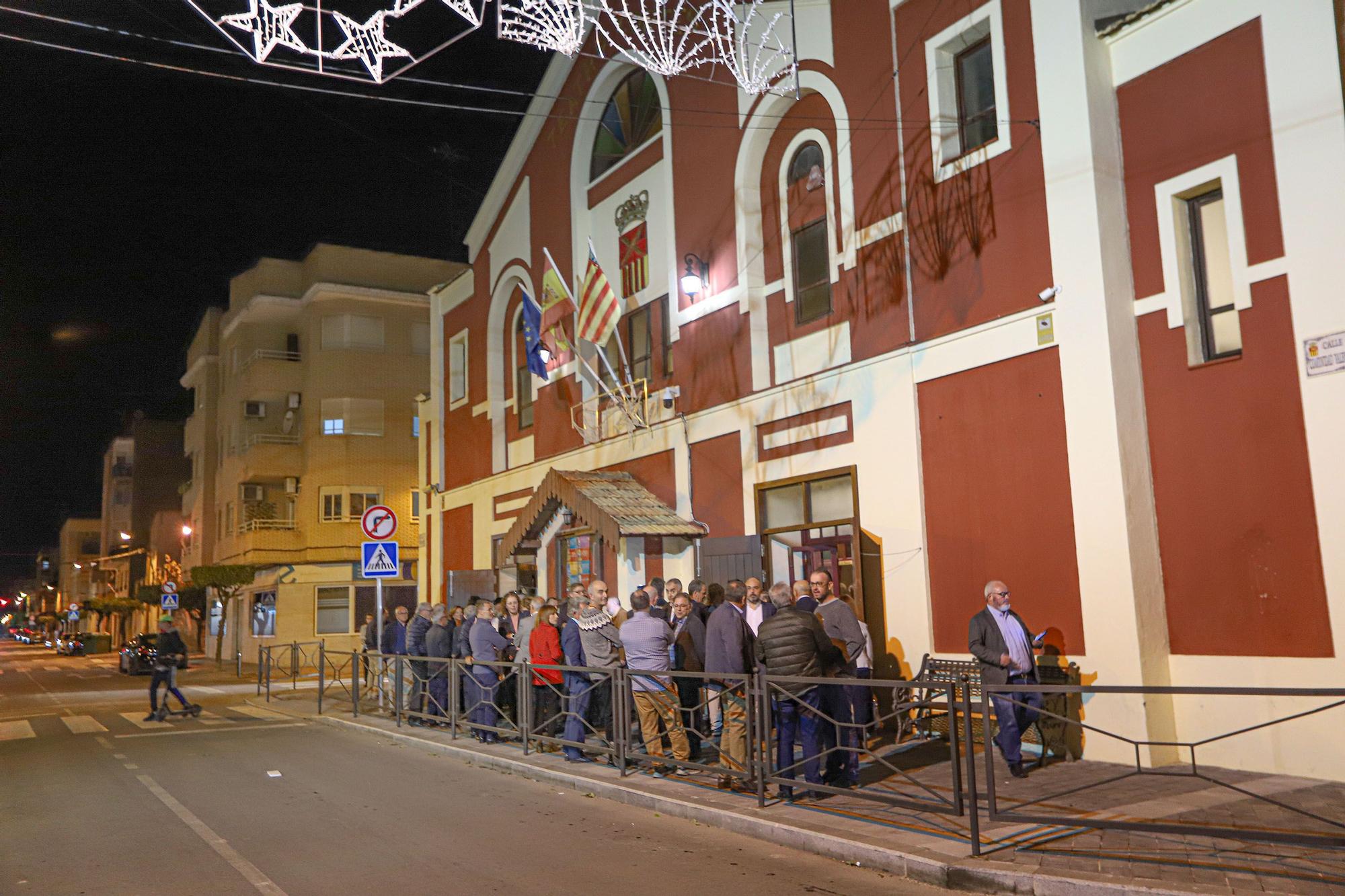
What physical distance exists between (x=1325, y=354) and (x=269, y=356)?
4020cm

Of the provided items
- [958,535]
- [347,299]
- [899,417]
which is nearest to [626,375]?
[899,417]

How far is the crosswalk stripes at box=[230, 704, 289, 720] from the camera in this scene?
18.6m

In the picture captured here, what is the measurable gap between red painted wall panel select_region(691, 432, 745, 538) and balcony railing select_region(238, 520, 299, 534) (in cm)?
2770

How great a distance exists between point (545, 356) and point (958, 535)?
10.4m

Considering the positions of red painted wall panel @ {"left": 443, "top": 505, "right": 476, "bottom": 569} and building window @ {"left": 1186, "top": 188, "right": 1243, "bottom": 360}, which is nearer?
building window @ {"left": 1186, "top": 188, "right": 1243, "bottom": 360}

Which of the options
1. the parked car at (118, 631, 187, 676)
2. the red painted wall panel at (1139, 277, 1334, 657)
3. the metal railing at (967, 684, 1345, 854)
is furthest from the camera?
the parked car at (118, 631, 187, 676)

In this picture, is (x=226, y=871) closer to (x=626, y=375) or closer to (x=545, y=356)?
(x=626, y=375)

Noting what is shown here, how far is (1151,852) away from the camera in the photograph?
6.74 meters

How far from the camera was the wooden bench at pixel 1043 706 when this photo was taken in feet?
34.5

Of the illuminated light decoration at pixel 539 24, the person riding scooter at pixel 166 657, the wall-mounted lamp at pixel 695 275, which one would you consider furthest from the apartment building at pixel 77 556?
the illuminated light decoration at pixel 539 24

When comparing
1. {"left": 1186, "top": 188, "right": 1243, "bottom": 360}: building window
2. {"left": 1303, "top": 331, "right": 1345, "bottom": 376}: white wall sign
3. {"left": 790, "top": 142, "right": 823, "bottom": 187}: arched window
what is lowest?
{"left": 1303, "top": 331, "right": 1345, "bottom": 376}: white wall sign

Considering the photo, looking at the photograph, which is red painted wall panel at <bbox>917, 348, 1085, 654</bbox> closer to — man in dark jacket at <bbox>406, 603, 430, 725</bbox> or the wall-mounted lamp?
the wall-mounted lamp

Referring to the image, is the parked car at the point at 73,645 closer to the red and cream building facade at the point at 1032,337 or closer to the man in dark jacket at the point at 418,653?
the man in dark jacket at the point at 418,653

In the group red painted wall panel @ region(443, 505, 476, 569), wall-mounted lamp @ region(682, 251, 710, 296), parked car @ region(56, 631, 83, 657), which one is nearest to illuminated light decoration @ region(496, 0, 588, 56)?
wall-mounted lamp @ region(682, 251, 710, 296)
